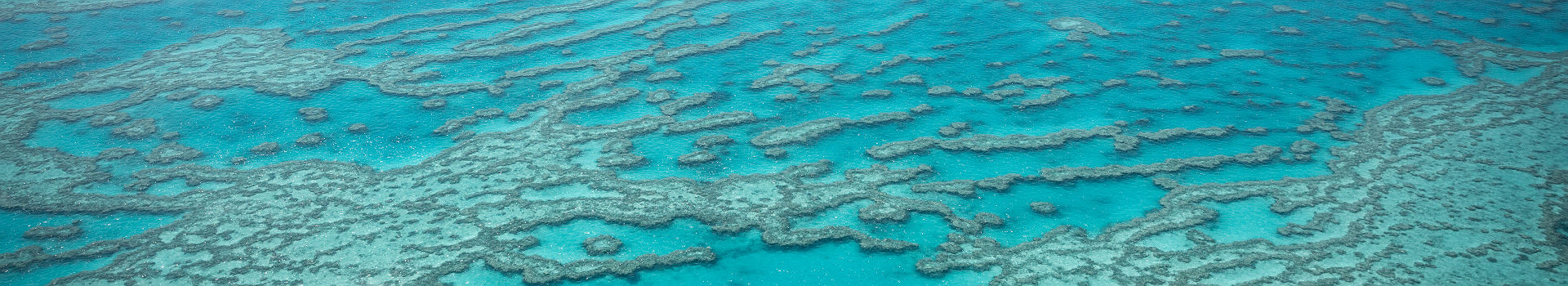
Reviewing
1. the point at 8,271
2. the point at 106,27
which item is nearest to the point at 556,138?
the point at 8,271

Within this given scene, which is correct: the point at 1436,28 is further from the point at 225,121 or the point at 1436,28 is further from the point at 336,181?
the point at 225,121

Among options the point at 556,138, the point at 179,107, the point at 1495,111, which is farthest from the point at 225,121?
the point at 1495,111

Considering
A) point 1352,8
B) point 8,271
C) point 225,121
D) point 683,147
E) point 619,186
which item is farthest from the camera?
point 1352,8

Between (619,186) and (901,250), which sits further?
(619,186)

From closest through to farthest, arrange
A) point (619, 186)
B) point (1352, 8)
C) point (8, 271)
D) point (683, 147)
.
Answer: point (8, 271) < point (619, 186) < point (683, 147) < point (1352, 8)

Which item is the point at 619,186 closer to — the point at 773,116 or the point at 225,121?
the point at 773,116

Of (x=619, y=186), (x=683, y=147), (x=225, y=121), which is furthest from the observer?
(x=225, y=121)
